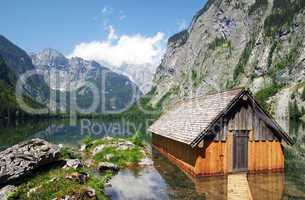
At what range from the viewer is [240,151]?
26281 mm

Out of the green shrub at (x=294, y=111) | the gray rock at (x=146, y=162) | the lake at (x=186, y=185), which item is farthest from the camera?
the green shrub at (x=294, y=111)

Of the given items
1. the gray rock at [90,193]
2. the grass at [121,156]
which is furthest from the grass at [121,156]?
the gray rock at [90,193]

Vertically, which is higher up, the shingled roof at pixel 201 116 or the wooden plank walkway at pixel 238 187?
the shingled roof at pixel 201 116

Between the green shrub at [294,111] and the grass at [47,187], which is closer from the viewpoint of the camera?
the grass at [47,187]

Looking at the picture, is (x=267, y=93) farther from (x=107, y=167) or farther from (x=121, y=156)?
(x=107, y=167)

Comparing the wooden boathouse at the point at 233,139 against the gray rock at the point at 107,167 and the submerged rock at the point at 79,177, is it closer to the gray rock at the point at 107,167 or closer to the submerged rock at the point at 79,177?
the gray rock at the point at 107,167

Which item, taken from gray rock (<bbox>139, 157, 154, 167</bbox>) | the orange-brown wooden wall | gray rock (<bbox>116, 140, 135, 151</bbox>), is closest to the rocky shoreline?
gray rock (<bbox>139, 157, 154, 167</bbox>)

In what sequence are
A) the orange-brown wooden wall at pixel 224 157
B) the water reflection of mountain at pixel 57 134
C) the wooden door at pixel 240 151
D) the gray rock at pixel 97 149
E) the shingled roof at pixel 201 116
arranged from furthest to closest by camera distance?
the water reflection of mountain at pixel 57 134 < the gray rock at pixel 97 149 < the wooden door at pixel 240 151 < the shingled roof at pixel 201 116 < the orange-brown wooden wall at pixel 224 157

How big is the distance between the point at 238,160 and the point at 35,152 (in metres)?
15.2

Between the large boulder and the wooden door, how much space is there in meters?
13.4

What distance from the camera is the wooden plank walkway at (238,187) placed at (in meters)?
19.9

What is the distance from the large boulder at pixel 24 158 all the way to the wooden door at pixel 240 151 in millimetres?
13440

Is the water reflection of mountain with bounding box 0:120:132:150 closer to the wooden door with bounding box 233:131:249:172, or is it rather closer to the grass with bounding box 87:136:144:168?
the grass with bounding box 87:136:144:168

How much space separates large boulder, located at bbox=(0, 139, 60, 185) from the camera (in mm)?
19409
